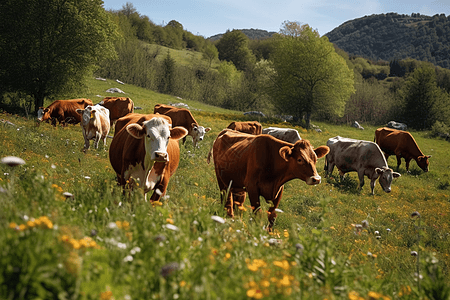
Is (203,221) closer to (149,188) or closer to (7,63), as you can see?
(149,188)

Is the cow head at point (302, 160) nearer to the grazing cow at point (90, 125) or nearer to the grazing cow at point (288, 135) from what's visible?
the grazing cow at point (90, 125)

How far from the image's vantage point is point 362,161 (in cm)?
→ 1363

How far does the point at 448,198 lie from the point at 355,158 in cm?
518

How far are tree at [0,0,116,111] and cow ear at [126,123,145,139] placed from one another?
17322 millimetres

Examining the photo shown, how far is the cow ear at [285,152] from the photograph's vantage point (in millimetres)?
5281

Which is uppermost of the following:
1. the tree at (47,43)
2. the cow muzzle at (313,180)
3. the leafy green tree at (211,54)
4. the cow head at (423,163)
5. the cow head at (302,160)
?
the leafy green tree at (211,54)

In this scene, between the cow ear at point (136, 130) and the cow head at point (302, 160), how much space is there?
254 cm

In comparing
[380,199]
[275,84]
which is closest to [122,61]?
[275,84]

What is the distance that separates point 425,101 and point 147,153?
55288 millimetres

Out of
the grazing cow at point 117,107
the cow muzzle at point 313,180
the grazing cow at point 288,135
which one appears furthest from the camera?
the grazing cow at point 117,107

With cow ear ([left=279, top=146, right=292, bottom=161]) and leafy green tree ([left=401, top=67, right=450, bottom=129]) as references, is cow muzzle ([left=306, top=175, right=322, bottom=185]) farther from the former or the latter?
leafy green tree ([left=401, top=67, right=450, bottom=129])

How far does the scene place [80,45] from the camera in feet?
64.7

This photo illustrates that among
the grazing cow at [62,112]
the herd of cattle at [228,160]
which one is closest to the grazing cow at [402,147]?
the herd of cattle at [228,160]

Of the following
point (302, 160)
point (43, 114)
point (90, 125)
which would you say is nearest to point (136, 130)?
point (302, 160)
